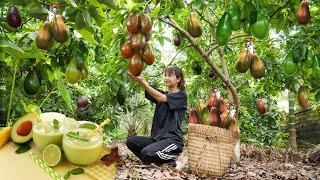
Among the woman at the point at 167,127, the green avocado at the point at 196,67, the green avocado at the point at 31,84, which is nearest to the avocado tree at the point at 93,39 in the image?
the green avocado at the point at 31,84

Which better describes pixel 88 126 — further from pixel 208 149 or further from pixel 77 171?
pixel 208 149

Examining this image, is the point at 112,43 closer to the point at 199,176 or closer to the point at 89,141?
the point at 199,176

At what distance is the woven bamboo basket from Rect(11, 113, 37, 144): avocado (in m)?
2.49

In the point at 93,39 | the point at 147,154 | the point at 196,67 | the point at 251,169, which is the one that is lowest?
the point at 251,169

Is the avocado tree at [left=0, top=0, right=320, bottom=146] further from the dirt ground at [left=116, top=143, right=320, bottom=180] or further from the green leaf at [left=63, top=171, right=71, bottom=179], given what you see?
the dirt ground at [left=116, top=143, right=320, bottom=180]

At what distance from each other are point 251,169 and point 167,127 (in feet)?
3.21

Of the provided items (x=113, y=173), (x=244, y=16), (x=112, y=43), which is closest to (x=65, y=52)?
(x=112, y=43)

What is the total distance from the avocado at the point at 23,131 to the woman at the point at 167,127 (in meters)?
2.34

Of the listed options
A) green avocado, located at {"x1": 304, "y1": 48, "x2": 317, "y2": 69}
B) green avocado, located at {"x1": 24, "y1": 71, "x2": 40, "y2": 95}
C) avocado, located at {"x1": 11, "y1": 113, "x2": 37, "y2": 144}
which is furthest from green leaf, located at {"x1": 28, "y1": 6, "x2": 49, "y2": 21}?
green avocado, located at {"x1": 304, "y1": 48, "x2": 317, "y2": 69}

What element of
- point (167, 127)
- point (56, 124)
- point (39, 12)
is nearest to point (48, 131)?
point (56, 124)

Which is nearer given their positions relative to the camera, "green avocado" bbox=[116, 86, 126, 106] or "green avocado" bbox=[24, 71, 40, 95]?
"green avocado" bbox=[24, 71, 40, 95]

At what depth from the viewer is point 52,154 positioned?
94 centimetres

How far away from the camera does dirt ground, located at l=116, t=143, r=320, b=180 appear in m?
3.08

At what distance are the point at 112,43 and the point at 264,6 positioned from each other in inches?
40.2
